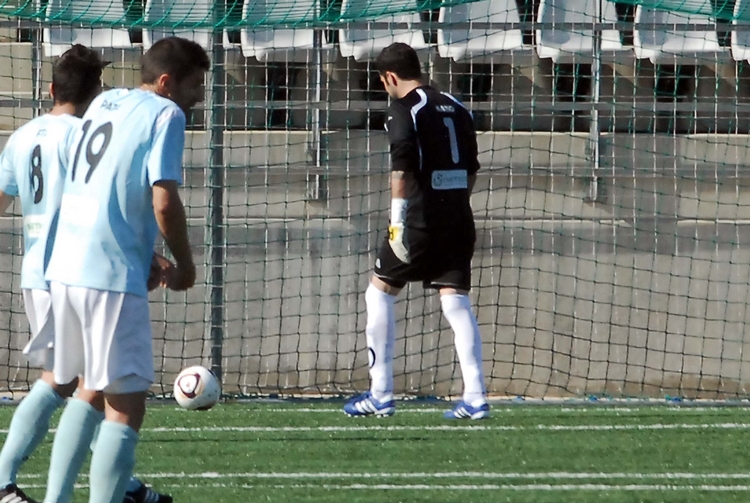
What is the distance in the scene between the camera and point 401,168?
6.20 m

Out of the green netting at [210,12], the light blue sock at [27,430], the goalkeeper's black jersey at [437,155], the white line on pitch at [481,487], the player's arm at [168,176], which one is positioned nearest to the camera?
the player's arm at [168,176]

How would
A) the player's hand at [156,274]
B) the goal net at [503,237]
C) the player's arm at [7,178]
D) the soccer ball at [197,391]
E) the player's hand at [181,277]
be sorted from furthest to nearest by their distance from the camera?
the goal net at [503,237], the soccer ball at [197,391], the player's arm at [7,178], the player's hand at [156,274], the player's hand at [181,277]

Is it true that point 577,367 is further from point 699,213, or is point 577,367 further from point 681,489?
point 681,489

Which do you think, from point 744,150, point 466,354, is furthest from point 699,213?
point 466,354

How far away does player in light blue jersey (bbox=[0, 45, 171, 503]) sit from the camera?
4.34m

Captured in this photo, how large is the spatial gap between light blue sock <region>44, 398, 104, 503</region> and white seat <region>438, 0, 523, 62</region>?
539 cm

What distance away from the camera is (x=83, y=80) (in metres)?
4.69

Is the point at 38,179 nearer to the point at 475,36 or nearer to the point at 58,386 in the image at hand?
the point at 58,386

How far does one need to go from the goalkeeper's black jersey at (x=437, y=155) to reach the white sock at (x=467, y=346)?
0.39 metres

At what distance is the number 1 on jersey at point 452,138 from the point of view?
20.9 ft

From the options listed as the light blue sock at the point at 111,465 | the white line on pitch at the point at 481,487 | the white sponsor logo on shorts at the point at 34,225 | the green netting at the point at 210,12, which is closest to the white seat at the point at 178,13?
the green netting at the point at 210,12

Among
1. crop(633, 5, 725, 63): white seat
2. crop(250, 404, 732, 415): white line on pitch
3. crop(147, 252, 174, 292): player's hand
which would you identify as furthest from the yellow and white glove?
crop(633, 5, 725, 63): white seat

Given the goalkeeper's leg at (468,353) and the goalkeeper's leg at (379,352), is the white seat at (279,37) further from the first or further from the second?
the goalkeeper's leg at (468,353)

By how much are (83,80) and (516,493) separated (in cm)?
237
